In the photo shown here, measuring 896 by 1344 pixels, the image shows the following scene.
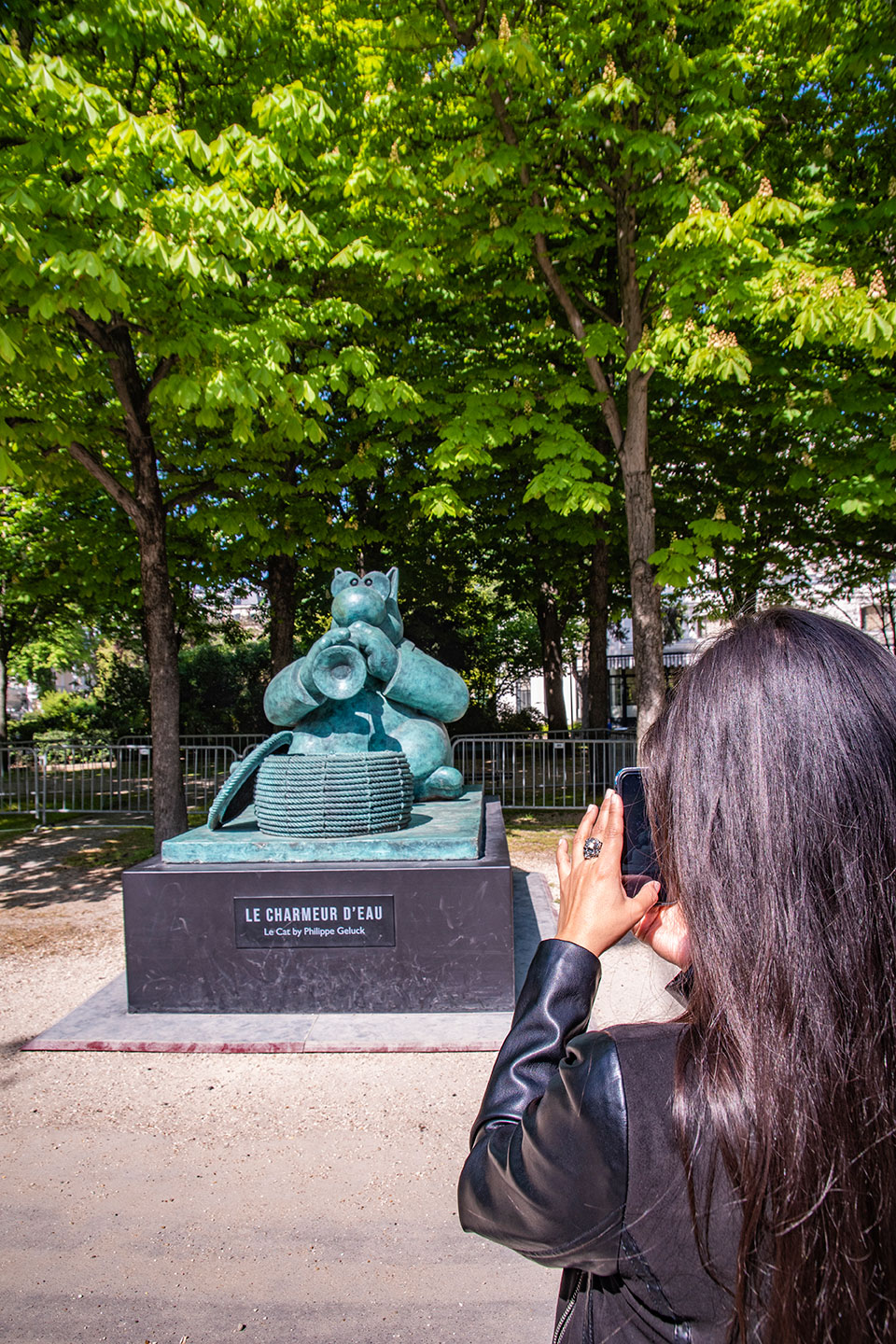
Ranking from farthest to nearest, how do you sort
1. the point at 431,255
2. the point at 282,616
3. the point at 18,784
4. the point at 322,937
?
the point at 18,784
the point at 282,616
the point at 431,255
the point at 322,937

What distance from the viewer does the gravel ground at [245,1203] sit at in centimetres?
253

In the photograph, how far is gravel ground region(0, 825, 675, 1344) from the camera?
2.53 meters

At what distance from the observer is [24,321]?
7289mm

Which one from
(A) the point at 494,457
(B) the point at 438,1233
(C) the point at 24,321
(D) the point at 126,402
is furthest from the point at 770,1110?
(A) the point at 494,457

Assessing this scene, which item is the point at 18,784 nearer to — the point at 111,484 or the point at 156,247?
the point at 111,484

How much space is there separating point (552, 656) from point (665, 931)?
20.8 metres

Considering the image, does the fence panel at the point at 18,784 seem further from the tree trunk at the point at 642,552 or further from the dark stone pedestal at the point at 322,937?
the dark stone pedestal at the point at 322,937

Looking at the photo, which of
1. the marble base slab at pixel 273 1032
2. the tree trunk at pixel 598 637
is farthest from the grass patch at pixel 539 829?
the marble base slab at pixel 273 1032

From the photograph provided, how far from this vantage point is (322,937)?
4.69 metres

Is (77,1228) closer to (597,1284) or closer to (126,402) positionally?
(597,1284)

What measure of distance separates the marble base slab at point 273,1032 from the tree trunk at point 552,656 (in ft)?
52.7

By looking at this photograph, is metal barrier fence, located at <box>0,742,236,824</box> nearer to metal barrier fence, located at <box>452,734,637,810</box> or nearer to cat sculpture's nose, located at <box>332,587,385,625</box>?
metal barrier fence, located at <box>452,734,637,810</box>

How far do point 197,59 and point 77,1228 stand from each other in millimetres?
9645

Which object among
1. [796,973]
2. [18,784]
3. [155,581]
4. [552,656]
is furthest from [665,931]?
[552,656]
